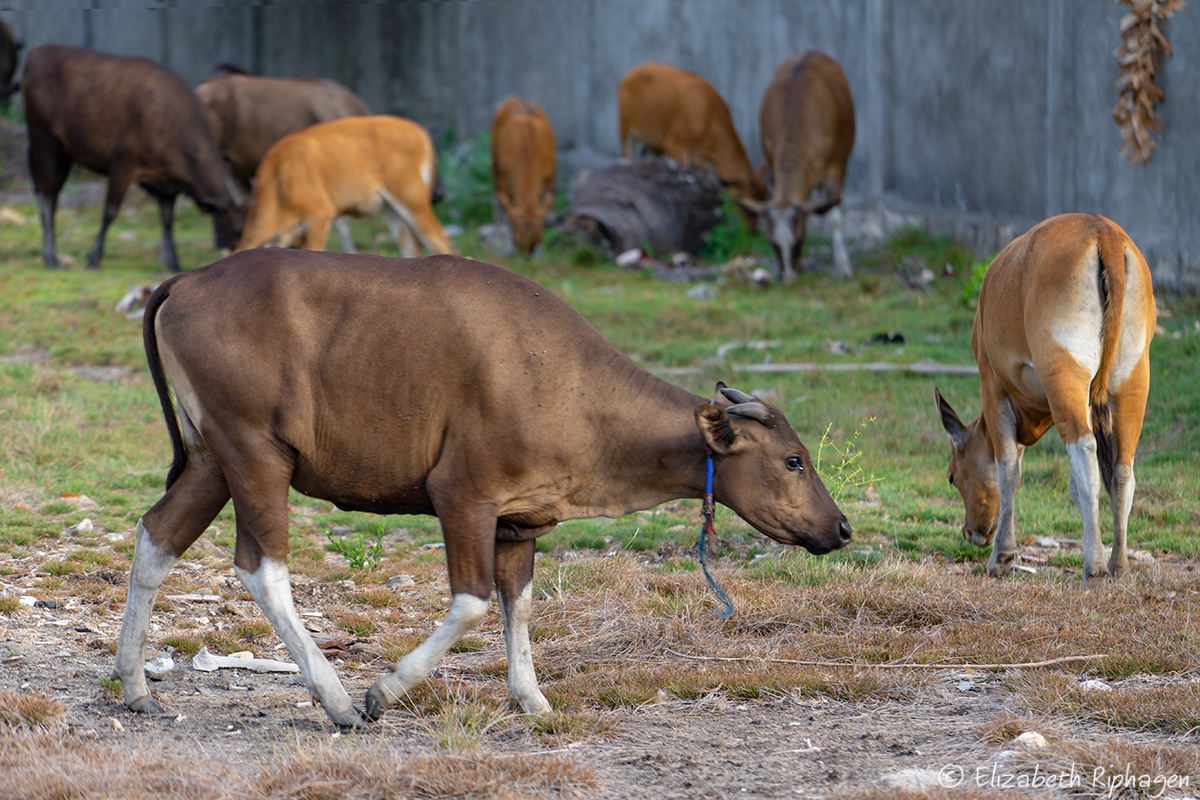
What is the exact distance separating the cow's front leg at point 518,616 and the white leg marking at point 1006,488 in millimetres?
2723

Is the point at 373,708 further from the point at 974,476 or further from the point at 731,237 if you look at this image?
the point at 731,237

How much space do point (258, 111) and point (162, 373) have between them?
13.3m

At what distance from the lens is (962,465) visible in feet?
22.3

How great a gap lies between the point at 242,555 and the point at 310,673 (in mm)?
455

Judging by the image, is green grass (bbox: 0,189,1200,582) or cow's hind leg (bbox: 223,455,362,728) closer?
cow's hind leg (bbox: 223,455,362,728)

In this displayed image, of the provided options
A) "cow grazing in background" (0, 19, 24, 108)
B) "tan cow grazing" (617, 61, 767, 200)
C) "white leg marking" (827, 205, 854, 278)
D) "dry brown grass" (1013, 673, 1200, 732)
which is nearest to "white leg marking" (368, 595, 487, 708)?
"dry brown grass" (1013, 673, 1200, 732)

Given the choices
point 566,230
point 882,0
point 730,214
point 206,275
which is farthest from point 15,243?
point 206,275

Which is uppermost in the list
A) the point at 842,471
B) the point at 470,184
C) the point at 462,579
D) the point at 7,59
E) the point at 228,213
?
the point at 7,59

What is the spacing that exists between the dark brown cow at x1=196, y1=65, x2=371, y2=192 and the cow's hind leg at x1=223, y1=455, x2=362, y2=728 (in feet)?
44.1

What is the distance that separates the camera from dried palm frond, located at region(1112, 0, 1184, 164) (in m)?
10.8

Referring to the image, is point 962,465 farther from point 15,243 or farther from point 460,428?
point 15,243

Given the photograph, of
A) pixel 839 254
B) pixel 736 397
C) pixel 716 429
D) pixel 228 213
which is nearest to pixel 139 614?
pixel 716 429

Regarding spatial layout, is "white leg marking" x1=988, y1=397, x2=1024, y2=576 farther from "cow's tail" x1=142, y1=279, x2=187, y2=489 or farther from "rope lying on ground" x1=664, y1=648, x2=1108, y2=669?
"cow's tail" x1=142, y1=279, x2=187, y2=489

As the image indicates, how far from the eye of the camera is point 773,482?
4344 mm
